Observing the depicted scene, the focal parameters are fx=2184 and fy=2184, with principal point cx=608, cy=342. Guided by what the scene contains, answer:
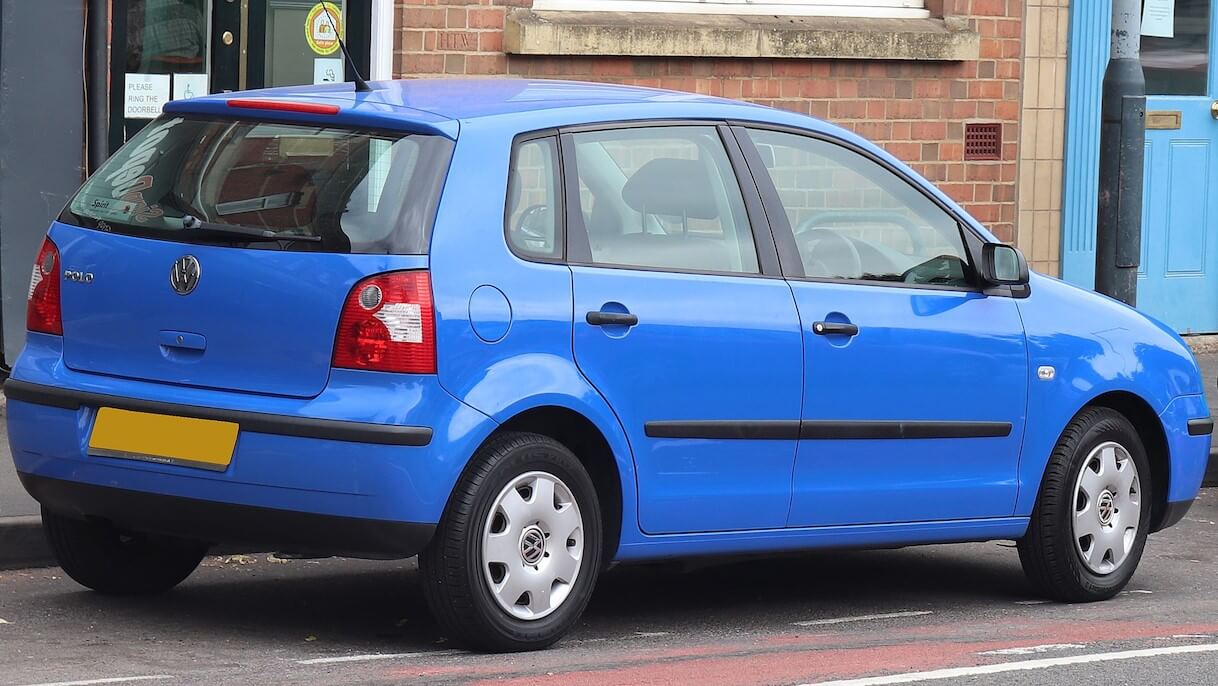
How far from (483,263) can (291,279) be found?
49 centimetres

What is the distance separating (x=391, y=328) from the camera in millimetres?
5449

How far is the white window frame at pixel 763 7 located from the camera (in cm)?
1174

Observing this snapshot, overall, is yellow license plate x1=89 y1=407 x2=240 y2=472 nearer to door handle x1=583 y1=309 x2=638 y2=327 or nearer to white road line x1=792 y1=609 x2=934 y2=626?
door handle x1=583 y1=309 x2=638 y2=327

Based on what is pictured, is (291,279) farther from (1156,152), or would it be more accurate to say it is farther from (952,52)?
(1156,152)

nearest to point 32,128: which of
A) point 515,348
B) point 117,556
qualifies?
point 117,556

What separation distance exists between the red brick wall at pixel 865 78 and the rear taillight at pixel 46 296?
5.23 m

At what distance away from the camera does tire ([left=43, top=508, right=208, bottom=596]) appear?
6383 millimetres

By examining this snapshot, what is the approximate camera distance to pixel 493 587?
5.68 metres

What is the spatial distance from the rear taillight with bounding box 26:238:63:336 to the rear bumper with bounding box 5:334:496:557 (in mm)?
361

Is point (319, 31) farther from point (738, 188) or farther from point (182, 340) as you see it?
point (182, 340)

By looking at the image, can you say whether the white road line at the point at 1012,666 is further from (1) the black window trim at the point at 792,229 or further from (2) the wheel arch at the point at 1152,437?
(1) the black window trim at the point at 792,229

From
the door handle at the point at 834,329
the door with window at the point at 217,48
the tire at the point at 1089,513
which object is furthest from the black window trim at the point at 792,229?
the door with window at the point at 217,48

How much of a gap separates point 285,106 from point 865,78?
704 cm

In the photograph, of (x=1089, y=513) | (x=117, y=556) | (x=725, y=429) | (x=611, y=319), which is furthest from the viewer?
(x=1089, y=513)
